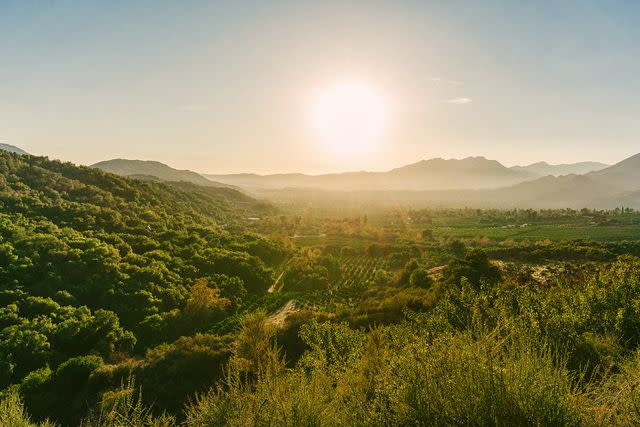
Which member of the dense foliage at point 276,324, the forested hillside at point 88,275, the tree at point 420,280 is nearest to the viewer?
the dense foliage at point 276,324

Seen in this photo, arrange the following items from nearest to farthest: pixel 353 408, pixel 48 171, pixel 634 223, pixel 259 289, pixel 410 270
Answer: pixel 353 408 < pixel 410 270 < pixel 259 289 < pixel 48 171 < pixel 634 223

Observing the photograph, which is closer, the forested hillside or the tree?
the forested hillside

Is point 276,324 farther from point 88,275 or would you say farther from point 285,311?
point 88,275

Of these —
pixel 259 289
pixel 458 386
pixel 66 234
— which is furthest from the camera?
pixel 259 289

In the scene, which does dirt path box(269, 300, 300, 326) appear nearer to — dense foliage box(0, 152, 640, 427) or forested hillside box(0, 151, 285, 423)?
dense foliage box(0, 152, 640, 427)

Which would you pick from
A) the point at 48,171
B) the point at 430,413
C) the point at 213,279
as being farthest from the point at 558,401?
the point at 48,171

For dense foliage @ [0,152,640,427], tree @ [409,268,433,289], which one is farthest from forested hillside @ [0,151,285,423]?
tree @ [409,268,433,289]

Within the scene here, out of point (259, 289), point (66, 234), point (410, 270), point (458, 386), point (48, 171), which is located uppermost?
point (48, 171)

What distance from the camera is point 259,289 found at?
66.7 m

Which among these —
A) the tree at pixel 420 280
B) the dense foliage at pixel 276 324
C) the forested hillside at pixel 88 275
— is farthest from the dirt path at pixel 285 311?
the tree at pixel 420 280

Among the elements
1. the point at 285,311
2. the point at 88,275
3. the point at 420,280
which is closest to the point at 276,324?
the point at 285,311

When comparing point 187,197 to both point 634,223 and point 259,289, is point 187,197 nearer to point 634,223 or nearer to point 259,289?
point 259,289

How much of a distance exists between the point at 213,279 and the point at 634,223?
559 feet

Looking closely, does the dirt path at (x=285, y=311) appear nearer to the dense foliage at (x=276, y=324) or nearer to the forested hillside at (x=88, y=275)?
the dense foliage at (x=276, y=324)
